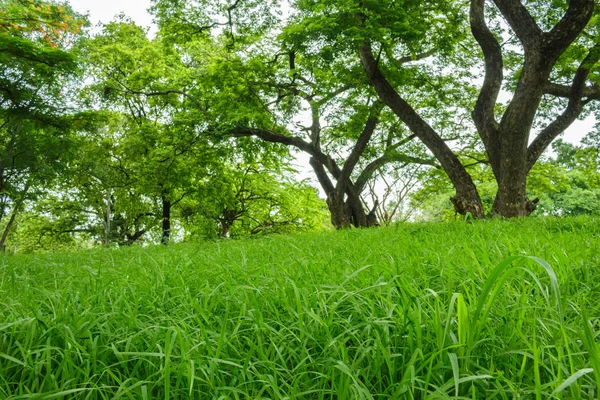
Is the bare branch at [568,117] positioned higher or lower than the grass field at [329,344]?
higher

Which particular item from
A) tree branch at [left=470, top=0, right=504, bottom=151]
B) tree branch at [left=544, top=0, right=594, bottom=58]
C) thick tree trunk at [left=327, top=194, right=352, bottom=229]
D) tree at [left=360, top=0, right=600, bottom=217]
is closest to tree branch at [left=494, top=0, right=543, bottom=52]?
tree at [left=360, top=0, right=600, bottom=217]

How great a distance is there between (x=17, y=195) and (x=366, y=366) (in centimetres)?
1882

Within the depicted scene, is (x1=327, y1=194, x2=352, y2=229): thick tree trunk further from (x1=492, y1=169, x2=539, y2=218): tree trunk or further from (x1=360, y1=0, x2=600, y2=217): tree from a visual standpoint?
(x1=492, y1=169, x2=539, y2=218): tree trunk

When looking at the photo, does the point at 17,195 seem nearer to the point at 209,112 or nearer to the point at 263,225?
the point at 209,112

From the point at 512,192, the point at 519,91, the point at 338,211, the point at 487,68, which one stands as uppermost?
the point at 487,68

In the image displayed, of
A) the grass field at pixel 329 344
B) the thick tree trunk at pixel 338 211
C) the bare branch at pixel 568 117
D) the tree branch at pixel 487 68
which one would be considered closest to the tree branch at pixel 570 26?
the tree branch at pixel 487 68

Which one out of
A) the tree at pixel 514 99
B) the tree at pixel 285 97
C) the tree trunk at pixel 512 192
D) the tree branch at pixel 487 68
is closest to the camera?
the tree at pixel 514 99

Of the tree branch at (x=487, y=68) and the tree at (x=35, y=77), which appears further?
the tree branch at (x=487, y=68)

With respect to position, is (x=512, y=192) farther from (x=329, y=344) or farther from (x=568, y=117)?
(x=329, y=344)

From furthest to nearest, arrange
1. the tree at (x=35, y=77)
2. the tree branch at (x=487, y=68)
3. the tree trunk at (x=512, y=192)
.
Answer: the tree branch at (x=487, y=68), the tree trunk at (x=512, y=192), the tree at (x=35, y=77)

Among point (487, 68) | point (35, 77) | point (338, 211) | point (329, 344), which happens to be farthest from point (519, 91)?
point (35, 77)

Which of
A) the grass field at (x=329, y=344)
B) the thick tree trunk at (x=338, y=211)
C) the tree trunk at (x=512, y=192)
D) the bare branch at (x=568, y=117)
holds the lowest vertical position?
the grass field at (x=329, y=344)

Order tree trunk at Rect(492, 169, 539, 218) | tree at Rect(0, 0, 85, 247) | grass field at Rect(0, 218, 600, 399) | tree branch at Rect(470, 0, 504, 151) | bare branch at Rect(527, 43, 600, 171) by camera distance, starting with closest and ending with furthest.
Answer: grass field at Rect(0, 218, 600, 399) < tree at Rect(0, 0, 85, 247) < tree trunk at Rect(492, 169, 539, 218) < tree branch at Rect(470, 0, 504, 151) < bare branch at Rect(527, 43, 600, 171)

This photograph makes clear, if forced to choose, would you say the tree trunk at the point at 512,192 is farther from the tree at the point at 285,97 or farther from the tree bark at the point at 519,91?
the tree at the point at 285,97
